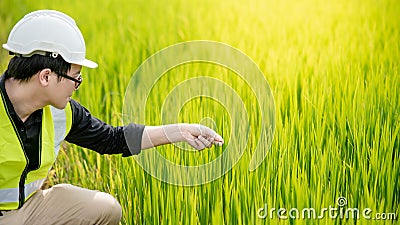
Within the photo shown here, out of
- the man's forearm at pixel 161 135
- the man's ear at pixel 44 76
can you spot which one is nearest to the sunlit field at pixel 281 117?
the man's forearm at pixel 161 135

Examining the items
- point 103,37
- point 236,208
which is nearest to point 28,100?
point 236,208

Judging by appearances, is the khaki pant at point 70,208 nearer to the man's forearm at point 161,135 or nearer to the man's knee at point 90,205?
the man's knee at point 90,205

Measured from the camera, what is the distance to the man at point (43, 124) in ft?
5.90

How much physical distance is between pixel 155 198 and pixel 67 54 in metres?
0.50

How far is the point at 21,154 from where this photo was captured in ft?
5.95

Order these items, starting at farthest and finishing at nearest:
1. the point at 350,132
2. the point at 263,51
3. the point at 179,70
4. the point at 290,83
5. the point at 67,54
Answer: the point at 263,51, the point at 179,70, the point at 290,83, the point at 350,132, the point at 67,54

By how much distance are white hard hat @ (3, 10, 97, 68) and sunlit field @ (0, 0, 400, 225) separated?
0.49m

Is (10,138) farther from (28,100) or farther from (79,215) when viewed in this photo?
(79,215)

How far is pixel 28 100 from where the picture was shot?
72.1 inches

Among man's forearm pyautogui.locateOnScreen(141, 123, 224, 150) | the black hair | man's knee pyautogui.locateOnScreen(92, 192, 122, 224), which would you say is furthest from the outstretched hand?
the black hair

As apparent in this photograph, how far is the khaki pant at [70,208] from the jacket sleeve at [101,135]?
0.58 ft

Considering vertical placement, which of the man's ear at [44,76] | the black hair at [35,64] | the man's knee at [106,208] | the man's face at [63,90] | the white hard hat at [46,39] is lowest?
the man's knee at [106,208]

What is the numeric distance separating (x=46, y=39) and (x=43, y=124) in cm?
23

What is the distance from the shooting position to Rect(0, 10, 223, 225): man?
1800mm
